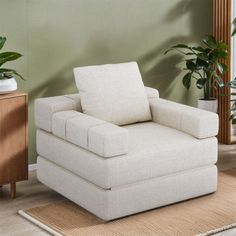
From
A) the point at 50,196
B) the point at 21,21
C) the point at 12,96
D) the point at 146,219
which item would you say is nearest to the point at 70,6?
the point at 21,21

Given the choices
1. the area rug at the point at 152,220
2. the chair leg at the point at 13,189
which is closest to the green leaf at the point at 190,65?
the area rug at the point at 152,220

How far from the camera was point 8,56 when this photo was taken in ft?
15.2

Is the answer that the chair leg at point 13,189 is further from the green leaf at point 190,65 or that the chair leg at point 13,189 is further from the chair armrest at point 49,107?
the green leaf at point 190,65

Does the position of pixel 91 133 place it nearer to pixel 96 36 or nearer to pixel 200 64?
pixel 96 36

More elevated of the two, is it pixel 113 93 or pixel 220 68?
pixel 220 68

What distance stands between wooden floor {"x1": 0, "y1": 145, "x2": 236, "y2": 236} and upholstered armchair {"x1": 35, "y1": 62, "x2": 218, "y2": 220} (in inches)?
4.3

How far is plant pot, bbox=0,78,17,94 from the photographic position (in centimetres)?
459

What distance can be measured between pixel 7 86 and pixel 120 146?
919 mm

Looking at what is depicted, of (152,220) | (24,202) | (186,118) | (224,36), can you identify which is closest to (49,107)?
(24,202)

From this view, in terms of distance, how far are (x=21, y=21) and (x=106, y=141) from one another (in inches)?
52.6

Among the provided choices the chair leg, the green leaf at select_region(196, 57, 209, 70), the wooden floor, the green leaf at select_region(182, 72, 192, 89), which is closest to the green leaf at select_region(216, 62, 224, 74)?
the green leaf at select_region(196, 57, 209, 70)

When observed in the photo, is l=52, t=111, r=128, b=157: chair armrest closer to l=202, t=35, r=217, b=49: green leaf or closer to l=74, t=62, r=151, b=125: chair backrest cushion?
l=74, t=62, r=151, b=125: chair backrest cushion

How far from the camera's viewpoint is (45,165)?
4.80 metres

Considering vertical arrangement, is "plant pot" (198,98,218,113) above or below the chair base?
above
